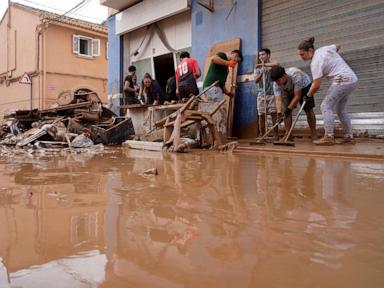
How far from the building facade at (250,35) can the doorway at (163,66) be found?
0.10 feet

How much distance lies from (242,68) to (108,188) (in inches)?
242

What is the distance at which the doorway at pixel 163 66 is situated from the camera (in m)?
11.6

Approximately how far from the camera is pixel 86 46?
2203 centimetres

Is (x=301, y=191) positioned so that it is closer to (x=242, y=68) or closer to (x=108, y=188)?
(x=108, y=188)

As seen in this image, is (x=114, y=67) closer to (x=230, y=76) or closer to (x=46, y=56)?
(x=230, y=76)

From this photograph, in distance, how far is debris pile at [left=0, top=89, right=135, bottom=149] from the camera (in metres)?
7.30

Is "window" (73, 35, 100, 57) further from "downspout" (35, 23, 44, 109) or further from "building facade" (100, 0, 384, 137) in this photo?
"building facade" (100, 0, 384, 137)

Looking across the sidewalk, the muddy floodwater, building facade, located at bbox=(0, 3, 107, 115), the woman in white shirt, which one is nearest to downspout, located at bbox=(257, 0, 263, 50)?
the woman in white shirt

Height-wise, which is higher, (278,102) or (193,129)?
(278,102)

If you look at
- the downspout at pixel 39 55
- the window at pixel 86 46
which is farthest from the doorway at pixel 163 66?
the window at pixel 86 46

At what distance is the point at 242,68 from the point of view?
8.09 meters

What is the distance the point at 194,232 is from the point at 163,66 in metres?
11.4

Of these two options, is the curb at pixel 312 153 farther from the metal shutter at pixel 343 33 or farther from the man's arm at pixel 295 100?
the metal shutter at pixel 343 33

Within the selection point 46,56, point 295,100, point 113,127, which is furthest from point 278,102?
point 46,56
